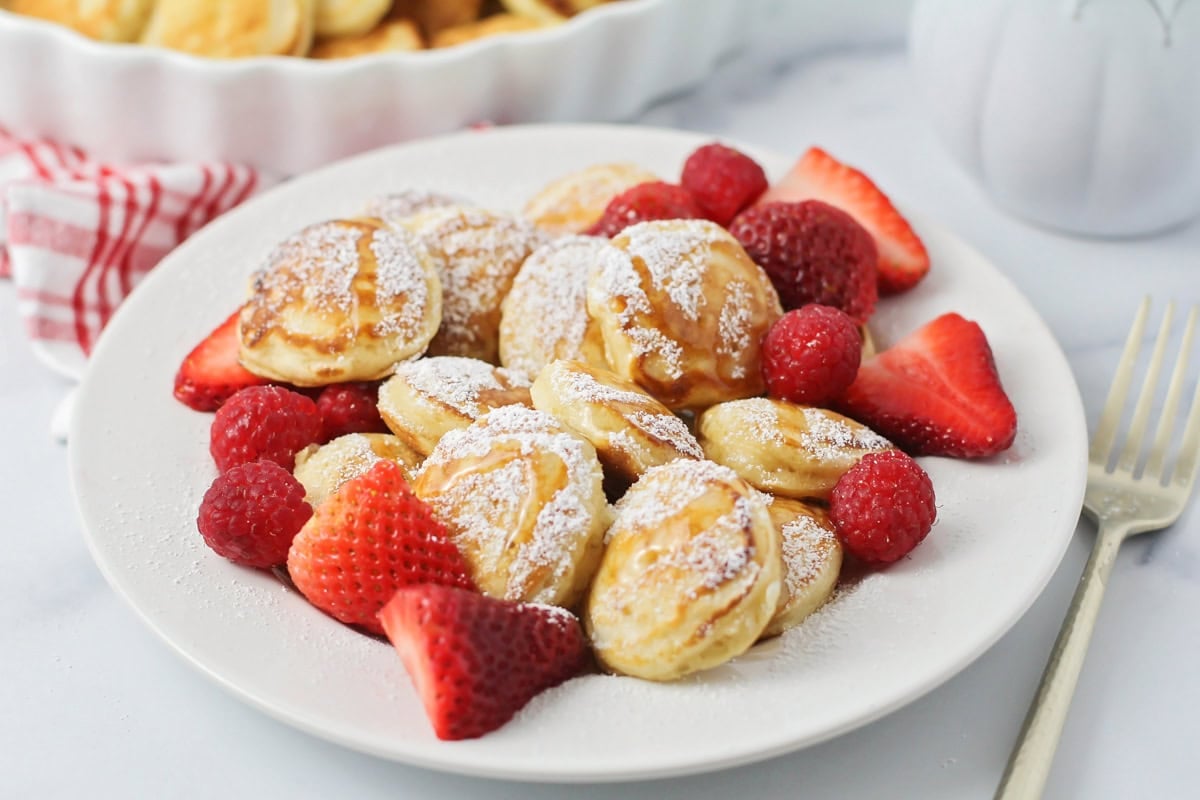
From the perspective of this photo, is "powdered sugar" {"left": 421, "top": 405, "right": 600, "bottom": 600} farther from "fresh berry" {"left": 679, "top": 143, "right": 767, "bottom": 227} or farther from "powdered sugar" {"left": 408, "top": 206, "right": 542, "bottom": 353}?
"fresh berry" {"left": 679, "top": 143, "right": 767, "bottom": 227}

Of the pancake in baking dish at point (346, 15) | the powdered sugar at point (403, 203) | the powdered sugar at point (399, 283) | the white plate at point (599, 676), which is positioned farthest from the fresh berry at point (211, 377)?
the pancake in baking dish at point (346, 15)

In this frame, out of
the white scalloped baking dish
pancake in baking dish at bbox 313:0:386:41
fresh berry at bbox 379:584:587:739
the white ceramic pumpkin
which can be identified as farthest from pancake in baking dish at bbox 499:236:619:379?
pancake in baking dish at bbox 313:0:386:41

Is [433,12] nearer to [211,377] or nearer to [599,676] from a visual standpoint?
[211,377]

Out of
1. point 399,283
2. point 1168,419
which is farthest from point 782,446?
point 1168,419

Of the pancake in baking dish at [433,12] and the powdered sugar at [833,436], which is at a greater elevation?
the powdered sugar at [833,436]

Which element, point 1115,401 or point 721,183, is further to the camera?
point 721,183

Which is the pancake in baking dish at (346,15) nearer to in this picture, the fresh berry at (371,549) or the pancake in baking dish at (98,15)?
the pancake in baking dish at (98,15)
